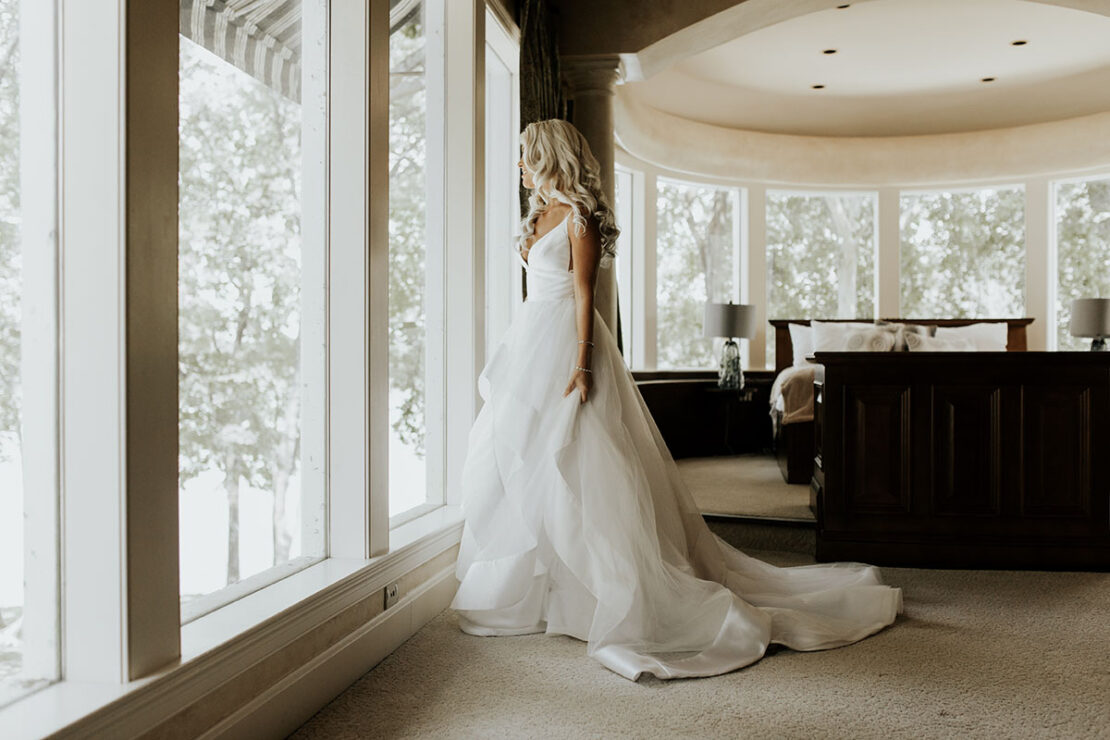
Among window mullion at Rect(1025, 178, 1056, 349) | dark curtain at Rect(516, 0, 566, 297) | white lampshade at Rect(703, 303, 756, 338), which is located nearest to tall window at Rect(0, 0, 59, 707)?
dark curtain at Rect(516, 0, 566, 297)

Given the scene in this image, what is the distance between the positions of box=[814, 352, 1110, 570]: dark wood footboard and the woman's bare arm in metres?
1.48

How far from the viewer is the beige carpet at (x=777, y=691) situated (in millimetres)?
2164

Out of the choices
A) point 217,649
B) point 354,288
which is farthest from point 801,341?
point 217,649

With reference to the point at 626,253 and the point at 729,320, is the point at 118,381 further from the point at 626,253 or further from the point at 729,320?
the point at 626,253

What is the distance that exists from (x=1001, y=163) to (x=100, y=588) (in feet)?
27.5

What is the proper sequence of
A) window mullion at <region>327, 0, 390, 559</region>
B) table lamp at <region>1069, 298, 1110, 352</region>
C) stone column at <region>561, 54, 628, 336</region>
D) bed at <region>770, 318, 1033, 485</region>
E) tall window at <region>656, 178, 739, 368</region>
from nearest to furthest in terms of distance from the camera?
1. window mullion at <region>327, 0, 390, 559</region>
2. stone column at <region>561, 54, 628, 336</region>
3. bed at <region>770, 318, 1033, 485</region>
4. table lamp at <region>1069, 298, 1110, 352</region>
5. tall window at <region>656, 178, 739, 368</region>

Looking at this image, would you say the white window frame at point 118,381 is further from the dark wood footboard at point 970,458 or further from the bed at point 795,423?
the bed at point 795,423

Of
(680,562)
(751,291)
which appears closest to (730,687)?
(680,562)

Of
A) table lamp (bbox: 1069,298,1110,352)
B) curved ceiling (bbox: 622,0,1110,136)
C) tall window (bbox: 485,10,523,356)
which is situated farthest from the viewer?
table lamp (bbox: 1069,298,1110,352)

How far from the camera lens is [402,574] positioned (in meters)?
2.87

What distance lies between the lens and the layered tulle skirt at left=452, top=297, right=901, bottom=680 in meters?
2.68

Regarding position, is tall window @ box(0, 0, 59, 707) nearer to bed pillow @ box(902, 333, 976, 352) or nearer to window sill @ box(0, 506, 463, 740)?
window sill @ box(0, 506, 463, 740)

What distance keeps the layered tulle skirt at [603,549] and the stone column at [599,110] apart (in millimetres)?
1821

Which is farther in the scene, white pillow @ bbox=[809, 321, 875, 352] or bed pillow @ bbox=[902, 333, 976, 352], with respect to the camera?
white pillow @ bbox=[809, 321, 875, 352]
